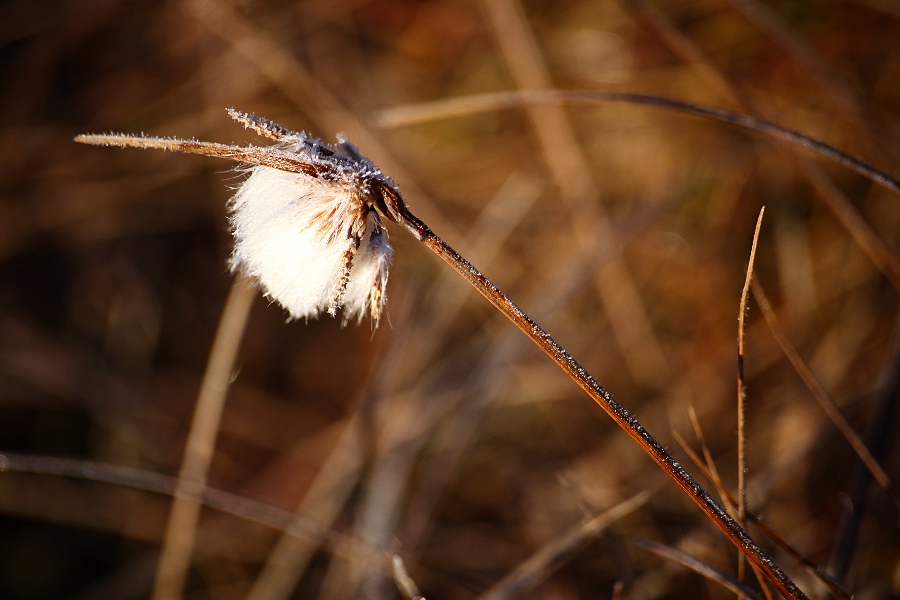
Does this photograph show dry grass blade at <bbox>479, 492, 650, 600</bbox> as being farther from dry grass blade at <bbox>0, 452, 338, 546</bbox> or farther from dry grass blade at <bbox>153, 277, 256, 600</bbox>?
dry grass blade at <bbox>153, 277, 256, 600</bbox>

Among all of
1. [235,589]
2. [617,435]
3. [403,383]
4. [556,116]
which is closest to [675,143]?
[556,116]

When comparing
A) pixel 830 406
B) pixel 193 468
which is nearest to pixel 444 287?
pixel 193 468

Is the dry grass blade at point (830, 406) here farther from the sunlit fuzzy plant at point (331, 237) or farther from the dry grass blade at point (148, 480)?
the dry grass blade at point (148, 480)

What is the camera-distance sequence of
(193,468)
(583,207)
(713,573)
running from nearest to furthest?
1. (713,573)
2. (193,468)
3. (583,207)

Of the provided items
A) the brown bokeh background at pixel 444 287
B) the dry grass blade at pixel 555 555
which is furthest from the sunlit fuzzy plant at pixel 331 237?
the brown bokeh background at pixel 444 287

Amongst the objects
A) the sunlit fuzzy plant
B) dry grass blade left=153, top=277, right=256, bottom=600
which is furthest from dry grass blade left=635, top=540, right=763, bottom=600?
dry grass blade left=153, top=277, right=256, bottom=600

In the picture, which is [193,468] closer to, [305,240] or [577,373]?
[305,240]

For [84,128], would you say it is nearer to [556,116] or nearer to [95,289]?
[95,289]
